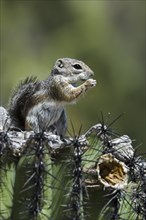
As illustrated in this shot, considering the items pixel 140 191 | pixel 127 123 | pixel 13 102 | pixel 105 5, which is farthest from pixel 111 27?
pixel 140 191

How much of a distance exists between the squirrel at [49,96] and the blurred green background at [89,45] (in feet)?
22.8

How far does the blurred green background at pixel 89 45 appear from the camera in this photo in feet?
42.8

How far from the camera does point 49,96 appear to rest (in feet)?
16.7

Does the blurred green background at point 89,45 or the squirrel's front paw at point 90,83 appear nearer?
the squirrel's front paw at point 90,83

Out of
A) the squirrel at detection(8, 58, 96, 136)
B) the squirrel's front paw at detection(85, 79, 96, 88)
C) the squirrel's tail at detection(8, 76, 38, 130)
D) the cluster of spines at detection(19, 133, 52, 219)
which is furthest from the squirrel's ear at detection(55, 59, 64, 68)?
the cluster of spines at detection(19, 133, 52, 219)

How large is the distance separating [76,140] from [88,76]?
118 centimetres

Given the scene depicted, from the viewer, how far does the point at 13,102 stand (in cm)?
506

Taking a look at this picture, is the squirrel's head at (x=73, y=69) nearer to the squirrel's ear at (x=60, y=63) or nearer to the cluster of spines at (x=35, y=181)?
the squirrel's ear at (x=60, y=63)

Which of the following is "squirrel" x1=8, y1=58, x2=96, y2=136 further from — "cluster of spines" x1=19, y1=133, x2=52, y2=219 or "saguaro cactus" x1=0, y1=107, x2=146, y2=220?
"cluster of spines" x1=19, y1=133, x2=52, y2=219

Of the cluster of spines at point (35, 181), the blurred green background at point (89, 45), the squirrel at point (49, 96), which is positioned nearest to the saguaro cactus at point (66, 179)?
the cluster of spines at point (35, 181)

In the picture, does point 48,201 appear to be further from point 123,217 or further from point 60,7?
point 60,7

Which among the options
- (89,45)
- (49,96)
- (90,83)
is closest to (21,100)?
(49,96)

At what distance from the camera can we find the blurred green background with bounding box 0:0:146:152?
13.0m

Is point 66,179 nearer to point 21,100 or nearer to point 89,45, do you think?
point 21,100
